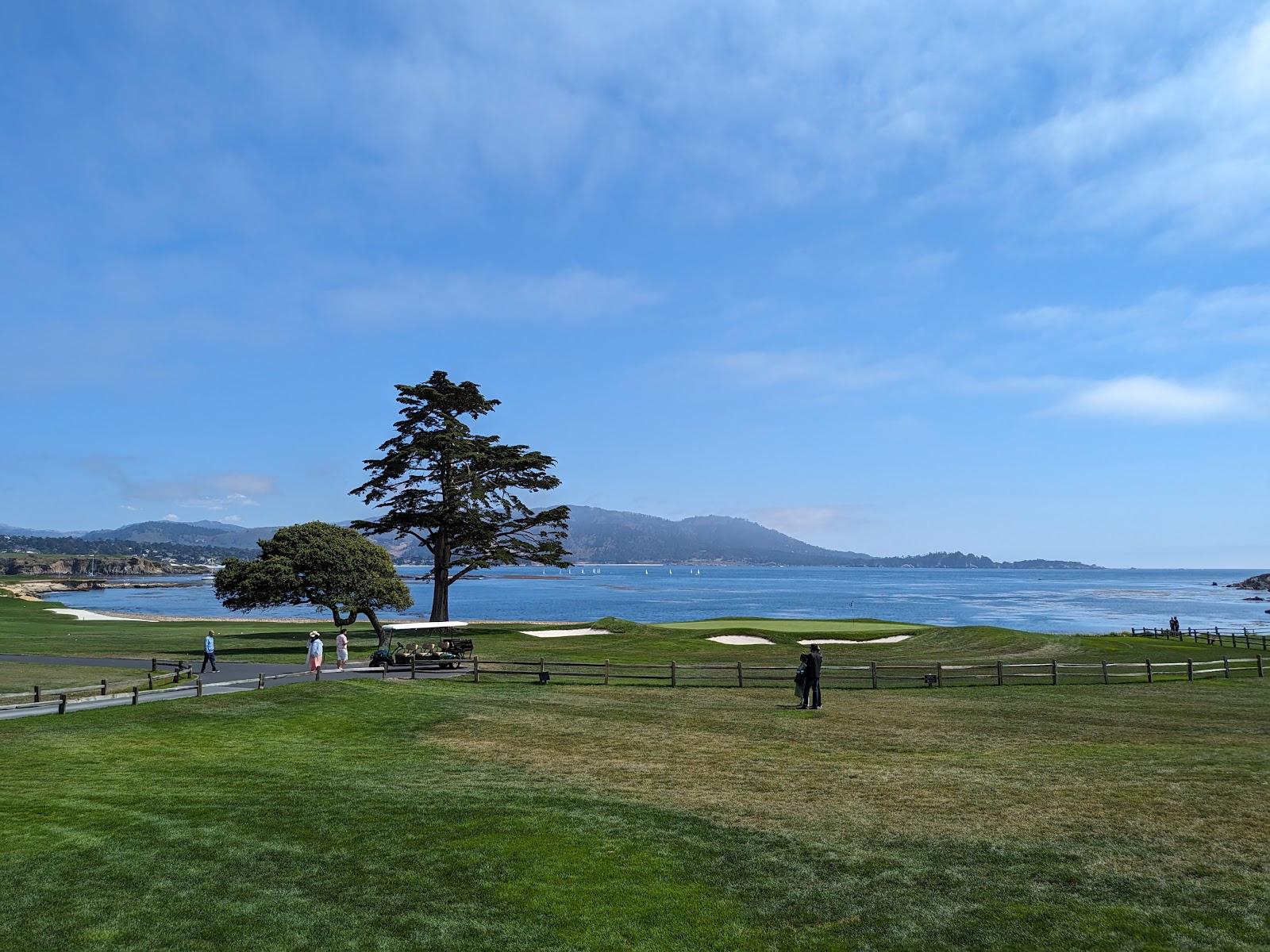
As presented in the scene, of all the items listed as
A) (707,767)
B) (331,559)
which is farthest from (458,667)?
(707,767)

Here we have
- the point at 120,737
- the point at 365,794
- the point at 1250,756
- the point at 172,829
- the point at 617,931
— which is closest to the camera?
the point at 617,931

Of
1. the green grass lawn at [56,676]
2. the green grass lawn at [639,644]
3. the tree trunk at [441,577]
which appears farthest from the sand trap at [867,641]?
the green grass lawn at [56,676]

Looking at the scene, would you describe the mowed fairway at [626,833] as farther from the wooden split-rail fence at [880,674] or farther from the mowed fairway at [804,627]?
the mowed fairway at [804,627]

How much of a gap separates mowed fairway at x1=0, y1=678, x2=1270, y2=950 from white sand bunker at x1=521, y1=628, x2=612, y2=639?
102 feet

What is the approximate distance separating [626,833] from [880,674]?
26.2 meters

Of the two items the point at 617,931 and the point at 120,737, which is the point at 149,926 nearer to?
the point at 617,931

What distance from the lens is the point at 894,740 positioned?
2186 centimetres

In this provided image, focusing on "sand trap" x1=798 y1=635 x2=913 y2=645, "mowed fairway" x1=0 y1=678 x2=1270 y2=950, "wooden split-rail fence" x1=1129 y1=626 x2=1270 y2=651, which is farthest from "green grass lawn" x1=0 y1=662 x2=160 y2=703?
"wooden split-rail fence" x1=1129 y1=626 x2=1270 y2=651

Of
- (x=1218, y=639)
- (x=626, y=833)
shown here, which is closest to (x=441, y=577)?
(x=626, y=833)

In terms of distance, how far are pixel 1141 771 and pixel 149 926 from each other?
18.6 metres

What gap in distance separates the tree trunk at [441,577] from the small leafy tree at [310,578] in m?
9.76

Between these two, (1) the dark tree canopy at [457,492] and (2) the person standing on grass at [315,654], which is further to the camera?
(1) the dark tree canopy at [457,492]

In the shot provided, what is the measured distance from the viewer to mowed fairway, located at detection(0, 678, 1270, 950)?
1024 centimetres

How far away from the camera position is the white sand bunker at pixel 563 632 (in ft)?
181
